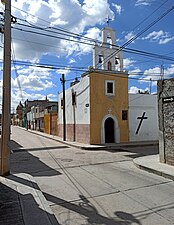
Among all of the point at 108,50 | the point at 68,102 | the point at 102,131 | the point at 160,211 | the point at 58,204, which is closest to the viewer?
the point at 160,211


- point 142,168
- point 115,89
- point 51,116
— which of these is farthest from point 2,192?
point 51,116

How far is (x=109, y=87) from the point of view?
2038cm

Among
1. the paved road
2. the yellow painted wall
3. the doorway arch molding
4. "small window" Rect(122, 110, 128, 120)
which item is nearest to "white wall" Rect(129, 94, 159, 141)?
"small window" Rect(122, 110, 128, 120)

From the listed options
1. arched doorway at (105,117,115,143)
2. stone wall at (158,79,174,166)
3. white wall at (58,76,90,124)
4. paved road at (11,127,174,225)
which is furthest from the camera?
arched doorway at (105,117,115,143)

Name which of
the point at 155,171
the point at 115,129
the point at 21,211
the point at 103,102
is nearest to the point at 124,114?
the point at 115,129

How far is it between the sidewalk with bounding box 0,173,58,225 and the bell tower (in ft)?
49.1

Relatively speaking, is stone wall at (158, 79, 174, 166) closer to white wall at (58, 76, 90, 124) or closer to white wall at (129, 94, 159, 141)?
white wall at (58, 76, 90, 124)

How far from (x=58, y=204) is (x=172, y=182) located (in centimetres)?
395

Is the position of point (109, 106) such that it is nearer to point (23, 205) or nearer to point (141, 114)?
point (141, 114)

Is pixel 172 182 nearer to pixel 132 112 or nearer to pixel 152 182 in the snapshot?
pixel 152 182

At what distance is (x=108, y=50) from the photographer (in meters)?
21.3

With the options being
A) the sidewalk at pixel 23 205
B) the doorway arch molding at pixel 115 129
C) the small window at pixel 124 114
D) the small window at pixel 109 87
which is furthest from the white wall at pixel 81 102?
the sidewalk at pixel 23 205

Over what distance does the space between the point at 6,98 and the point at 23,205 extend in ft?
14.1

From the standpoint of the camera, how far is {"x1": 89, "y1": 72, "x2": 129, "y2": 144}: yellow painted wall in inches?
773
